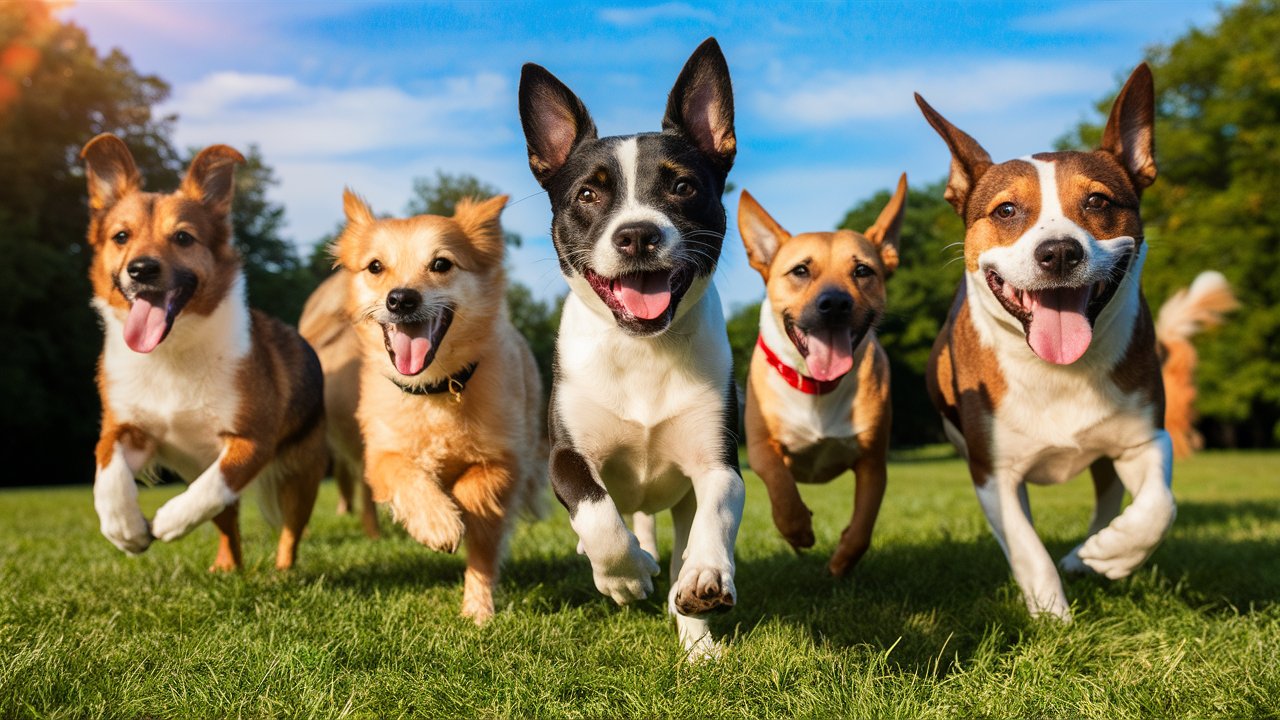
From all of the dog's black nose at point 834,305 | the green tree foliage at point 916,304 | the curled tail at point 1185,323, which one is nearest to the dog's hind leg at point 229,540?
the dog's black nose at point 834,305

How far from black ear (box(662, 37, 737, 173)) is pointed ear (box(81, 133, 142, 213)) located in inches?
119

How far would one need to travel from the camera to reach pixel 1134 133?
4527 millimetres

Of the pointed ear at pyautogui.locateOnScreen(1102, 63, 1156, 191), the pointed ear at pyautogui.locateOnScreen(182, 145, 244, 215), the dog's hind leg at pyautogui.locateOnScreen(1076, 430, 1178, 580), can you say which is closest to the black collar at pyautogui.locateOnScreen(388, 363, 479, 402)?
the pointed ear at pyautogui.locateOnScreen(182, 145, 244, 215)

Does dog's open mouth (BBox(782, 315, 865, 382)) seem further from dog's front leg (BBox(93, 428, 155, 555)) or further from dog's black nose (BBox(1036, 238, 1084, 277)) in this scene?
dog's front leg (BBox(93, 428, 155, 555))

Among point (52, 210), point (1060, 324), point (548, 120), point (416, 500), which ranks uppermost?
point (52, 210)

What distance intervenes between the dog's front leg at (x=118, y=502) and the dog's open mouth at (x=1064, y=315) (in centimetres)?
419

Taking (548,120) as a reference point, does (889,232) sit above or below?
below

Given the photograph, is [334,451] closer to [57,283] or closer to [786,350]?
[786,350]

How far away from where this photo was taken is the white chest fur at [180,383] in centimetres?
499

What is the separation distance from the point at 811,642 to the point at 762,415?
1594 millimetres

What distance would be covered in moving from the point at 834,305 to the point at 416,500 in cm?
227

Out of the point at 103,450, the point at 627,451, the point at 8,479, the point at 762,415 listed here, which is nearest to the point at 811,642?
the point at 627,451

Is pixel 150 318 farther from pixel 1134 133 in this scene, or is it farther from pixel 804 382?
pixel 1134 133

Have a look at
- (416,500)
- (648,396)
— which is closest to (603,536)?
(648,396)
